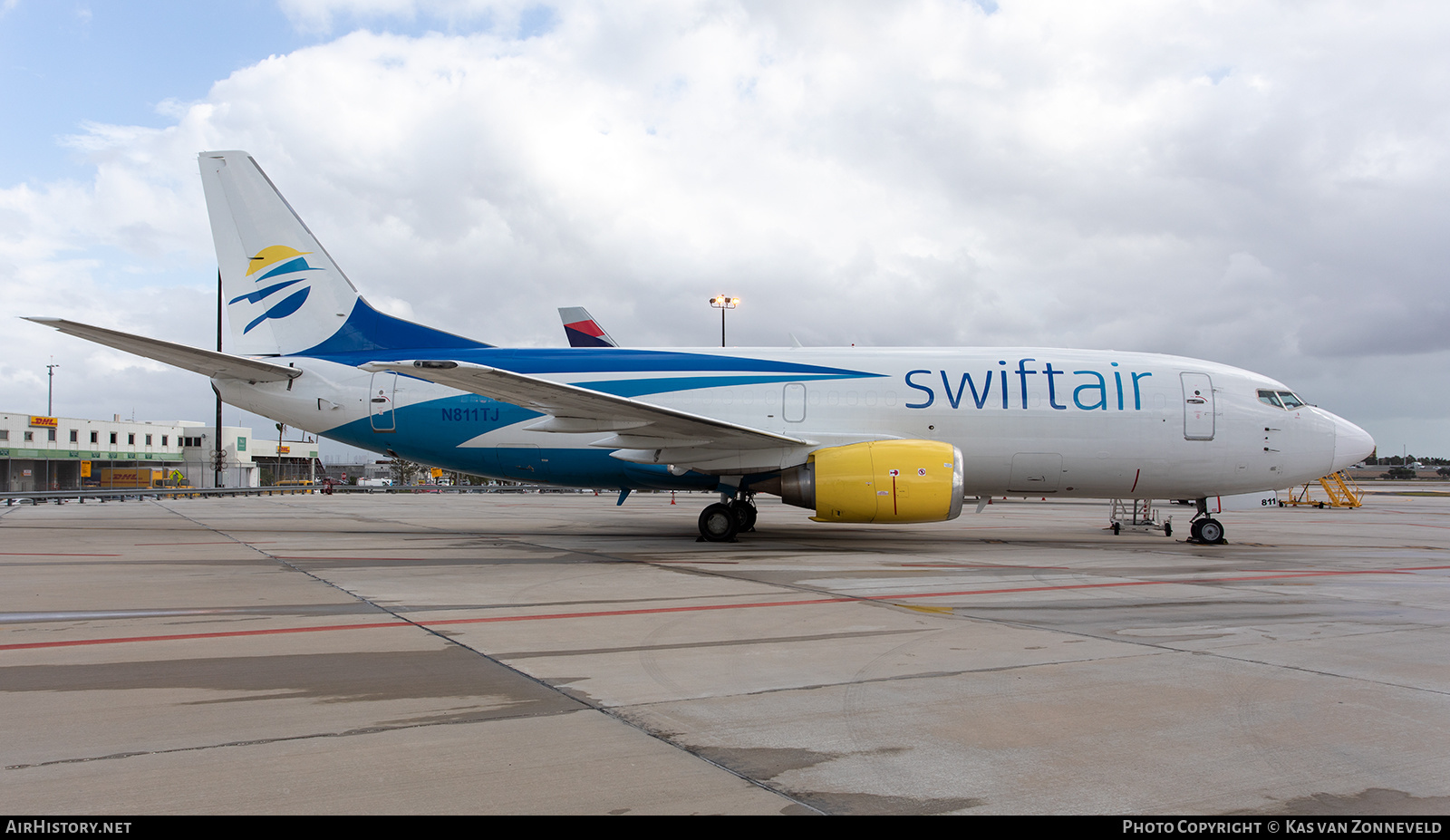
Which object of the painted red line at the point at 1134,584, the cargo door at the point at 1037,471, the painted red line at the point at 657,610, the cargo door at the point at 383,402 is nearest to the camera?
the painted red line at the point at 657,610

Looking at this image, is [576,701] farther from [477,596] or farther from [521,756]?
[477,596]

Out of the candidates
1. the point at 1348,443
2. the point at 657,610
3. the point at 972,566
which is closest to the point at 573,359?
the point at 972,566

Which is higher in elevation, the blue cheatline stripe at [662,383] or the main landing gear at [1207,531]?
the blue cheatline stripe at [662,383]

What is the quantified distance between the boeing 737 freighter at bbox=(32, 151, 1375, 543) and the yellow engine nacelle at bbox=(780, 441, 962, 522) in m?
0.06

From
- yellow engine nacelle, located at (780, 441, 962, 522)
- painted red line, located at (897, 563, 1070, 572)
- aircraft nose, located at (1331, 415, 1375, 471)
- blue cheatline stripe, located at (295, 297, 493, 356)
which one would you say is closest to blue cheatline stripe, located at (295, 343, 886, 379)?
blue cheatline stripe, located at (295, 297, 493, 356)

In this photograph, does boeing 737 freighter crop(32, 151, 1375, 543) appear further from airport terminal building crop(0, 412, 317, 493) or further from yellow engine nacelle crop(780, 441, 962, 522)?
airport terminal building crop(0, 412, 317, 493)

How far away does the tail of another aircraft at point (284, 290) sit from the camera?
1628 centimetres

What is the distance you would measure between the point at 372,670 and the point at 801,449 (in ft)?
32.4

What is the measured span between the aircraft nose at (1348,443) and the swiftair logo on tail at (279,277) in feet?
65.6

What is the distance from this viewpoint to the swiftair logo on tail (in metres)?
16.4

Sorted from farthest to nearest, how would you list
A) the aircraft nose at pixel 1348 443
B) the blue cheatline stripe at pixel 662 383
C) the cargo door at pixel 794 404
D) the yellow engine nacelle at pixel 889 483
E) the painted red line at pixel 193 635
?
1. the blue cheatline stripe at pixel 662 383
2. the cargo door at pixel 794 404
3. the aircraft nose at pixel 1348 443
4. the yellow engine nacelle at pixel 889 483
5. the painted red line at pixel 193 635

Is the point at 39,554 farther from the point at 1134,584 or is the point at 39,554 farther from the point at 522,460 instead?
the point at 1134,584

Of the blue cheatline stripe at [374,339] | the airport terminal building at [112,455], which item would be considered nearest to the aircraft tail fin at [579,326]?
the blue cheatline stripe at [374,339]

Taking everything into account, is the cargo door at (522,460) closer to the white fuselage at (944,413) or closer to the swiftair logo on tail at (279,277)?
the white fuselage at (944,413)
